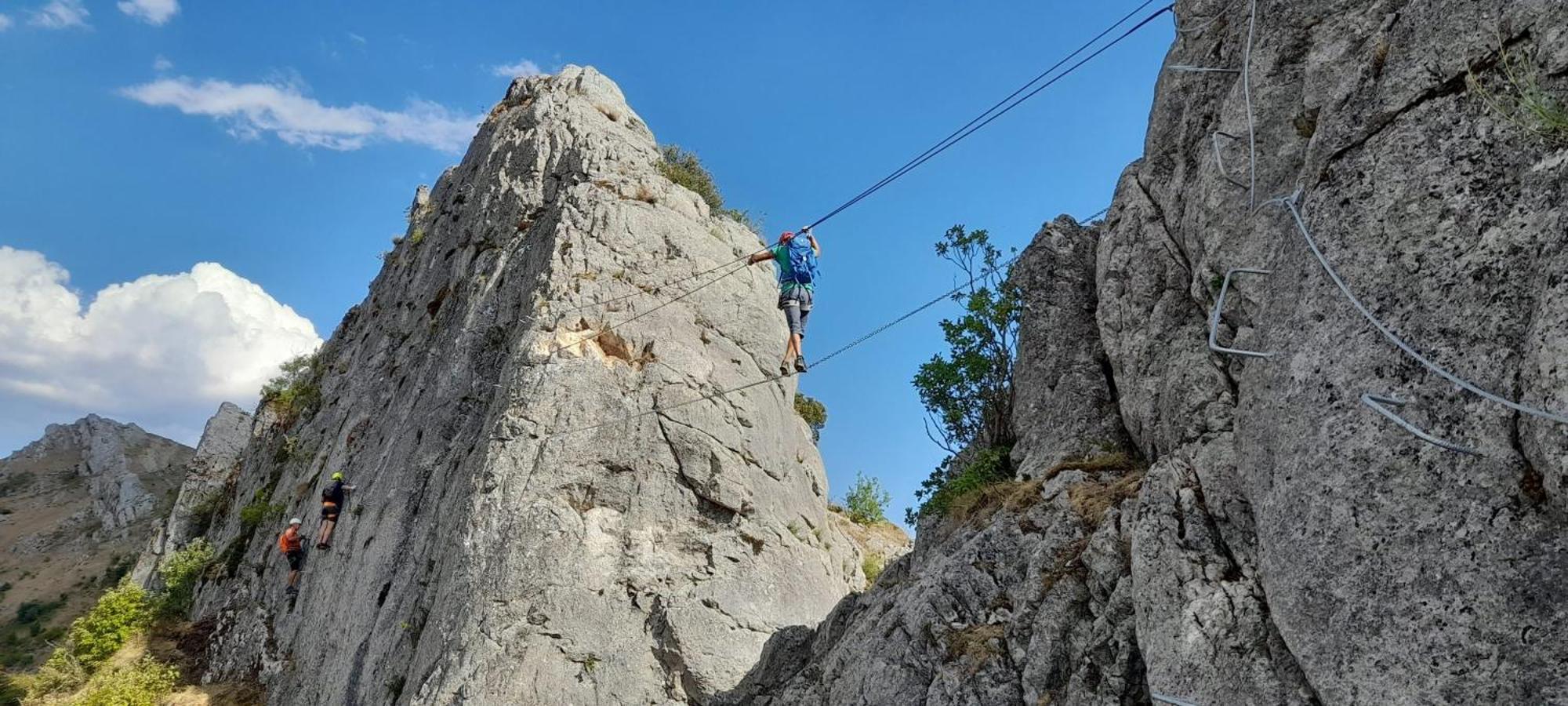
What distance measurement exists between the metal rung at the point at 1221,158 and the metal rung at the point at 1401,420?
153 inches

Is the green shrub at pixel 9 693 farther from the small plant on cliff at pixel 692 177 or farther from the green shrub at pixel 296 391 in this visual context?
the small plant on cliff at pixel 692 177

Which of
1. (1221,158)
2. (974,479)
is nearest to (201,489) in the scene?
(974,479)

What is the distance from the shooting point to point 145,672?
24891mm

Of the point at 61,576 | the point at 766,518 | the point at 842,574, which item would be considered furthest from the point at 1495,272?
the point at 61,576

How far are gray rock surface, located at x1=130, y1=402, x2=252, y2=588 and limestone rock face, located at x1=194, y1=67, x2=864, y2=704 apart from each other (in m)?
10.1

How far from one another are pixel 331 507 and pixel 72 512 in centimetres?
6221

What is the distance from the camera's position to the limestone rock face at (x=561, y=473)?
16125 millimetres

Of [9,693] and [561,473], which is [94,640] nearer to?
[9,693]

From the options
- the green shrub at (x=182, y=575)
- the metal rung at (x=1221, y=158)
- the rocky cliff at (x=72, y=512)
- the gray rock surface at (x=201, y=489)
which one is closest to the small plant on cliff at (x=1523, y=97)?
the metal rung at (x=1221, y=158)

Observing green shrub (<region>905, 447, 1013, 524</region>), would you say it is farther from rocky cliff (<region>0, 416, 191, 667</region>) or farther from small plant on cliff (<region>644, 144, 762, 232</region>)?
rocky cliff (<region>0, 416, 191, 667</region>)

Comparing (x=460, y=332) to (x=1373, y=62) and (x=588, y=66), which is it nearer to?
(x=588, y=66)

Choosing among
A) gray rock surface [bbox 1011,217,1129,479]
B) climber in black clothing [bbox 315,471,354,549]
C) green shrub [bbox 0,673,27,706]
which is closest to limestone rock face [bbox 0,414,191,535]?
green shrub [bbox 0,673,27,706]

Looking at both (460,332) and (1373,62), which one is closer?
(1373,62)

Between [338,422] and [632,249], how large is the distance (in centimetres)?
1231
